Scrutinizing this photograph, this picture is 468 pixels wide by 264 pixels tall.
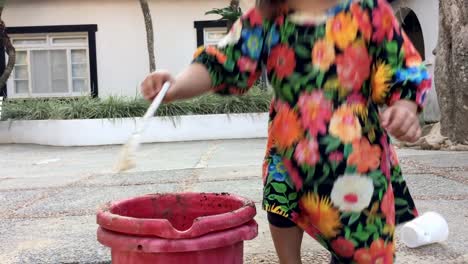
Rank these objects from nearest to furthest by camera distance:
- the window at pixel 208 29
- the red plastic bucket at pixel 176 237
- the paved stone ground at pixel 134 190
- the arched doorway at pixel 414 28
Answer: the red plastic bucket at pixel 176 237 → the paved stone ground at pixel 134 190 → the arched doorway at pixel 414 28 → the window at pixel 208 29

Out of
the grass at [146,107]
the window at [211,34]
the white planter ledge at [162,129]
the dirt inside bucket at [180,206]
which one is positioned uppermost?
the window at [211,34]

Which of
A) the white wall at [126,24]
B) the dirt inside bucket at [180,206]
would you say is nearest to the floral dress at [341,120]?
the dirt inside bucket at [180,206]

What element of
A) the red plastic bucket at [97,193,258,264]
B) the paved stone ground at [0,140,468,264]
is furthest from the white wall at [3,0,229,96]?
the red plastic bucket at [97,193,258,264]

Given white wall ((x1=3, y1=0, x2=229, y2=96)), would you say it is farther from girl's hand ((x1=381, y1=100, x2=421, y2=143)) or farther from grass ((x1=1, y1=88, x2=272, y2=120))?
girl's hand ((x1=381, y1=100, x2=421, y2=143))

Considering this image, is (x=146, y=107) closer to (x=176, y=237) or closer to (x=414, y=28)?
(x=414, y=28)

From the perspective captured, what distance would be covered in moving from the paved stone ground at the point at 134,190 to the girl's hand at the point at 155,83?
114 cm

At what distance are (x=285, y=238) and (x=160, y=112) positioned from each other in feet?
29.2

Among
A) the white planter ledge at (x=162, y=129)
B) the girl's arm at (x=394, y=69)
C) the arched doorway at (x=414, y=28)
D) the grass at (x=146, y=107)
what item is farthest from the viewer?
the arched doorway at (x=414, y=28)

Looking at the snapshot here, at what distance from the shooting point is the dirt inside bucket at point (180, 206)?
1657 mm

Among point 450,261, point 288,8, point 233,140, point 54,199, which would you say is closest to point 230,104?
point 233,140

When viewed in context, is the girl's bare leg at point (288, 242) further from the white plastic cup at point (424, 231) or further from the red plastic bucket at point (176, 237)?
the white plastic cup at point (424, 231)

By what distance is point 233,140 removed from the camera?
10047 mm

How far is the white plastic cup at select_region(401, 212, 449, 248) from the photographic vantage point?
8.11 feet

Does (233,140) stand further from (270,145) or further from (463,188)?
(270,145)
